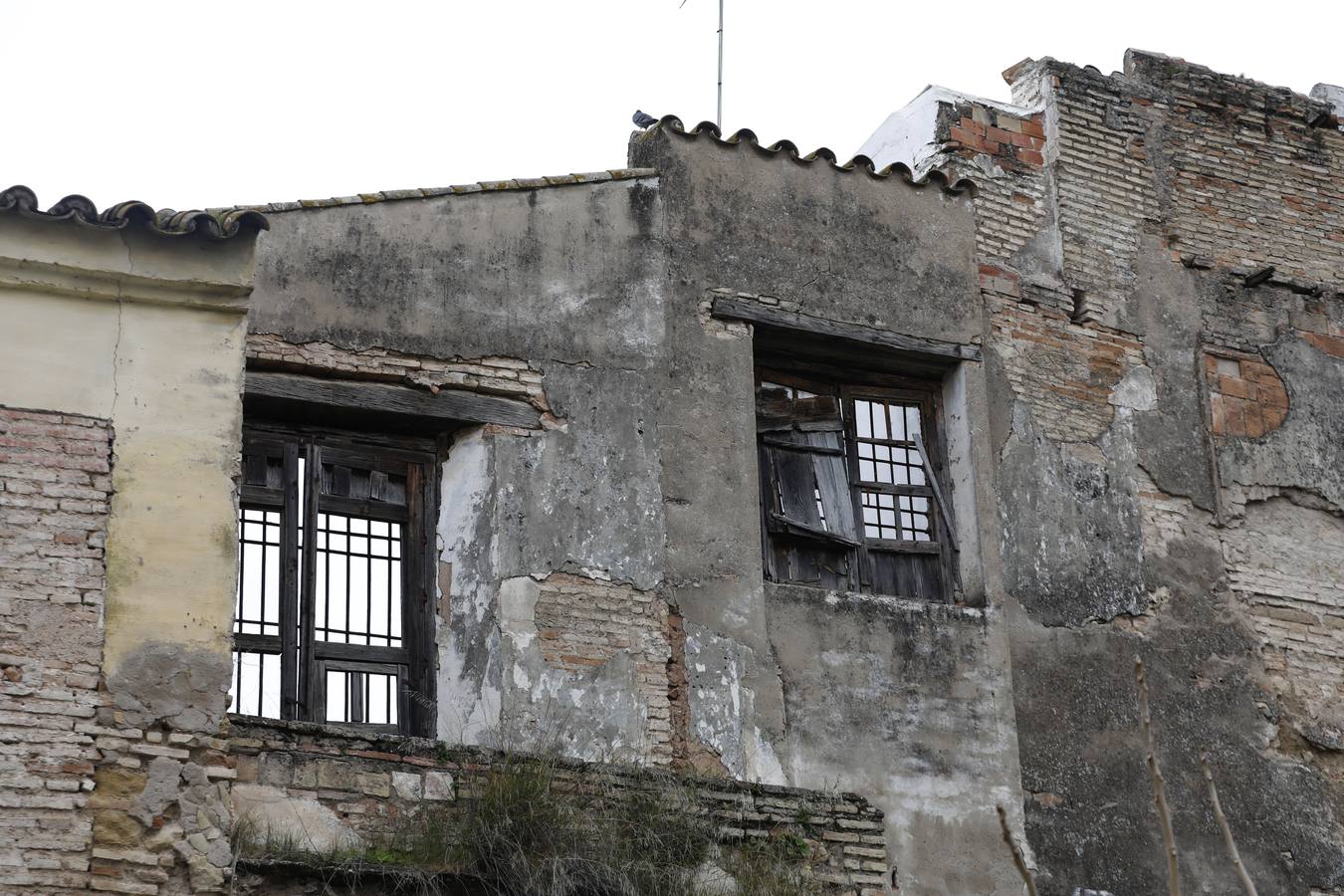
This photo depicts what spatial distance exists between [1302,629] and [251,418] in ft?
22.0

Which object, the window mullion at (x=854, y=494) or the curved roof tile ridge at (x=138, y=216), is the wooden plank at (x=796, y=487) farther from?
the curved roof tile ridge at (x=138, y=216)

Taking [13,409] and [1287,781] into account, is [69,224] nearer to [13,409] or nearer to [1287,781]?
[13,409]

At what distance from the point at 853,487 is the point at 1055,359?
1.69 meters

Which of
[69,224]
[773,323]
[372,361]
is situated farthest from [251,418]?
[773,323]

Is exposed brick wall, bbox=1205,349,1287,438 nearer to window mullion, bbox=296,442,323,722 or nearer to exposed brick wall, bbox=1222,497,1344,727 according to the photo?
exposed brick wall, bbox=1222,497,1344,727

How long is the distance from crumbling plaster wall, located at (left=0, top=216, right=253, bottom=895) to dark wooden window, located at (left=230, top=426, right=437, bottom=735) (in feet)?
6.39

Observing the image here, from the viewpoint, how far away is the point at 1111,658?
39.7 ft

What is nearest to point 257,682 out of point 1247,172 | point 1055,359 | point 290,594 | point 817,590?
point 290,594

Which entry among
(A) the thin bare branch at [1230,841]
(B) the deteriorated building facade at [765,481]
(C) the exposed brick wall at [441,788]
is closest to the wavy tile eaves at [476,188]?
(B) the deteriorated building facade at [765,481]

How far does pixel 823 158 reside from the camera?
1255 cm

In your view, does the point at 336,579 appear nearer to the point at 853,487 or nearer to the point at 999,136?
the point at 853,487

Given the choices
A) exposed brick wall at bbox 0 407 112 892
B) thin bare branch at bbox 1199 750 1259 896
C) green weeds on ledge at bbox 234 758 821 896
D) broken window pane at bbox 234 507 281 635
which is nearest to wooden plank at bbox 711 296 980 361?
broken window pane at bbox 234 507 281 635

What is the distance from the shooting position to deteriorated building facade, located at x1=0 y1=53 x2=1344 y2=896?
8.59 meters

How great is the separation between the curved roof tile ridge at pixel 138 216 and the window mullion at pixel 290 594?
2.22m
